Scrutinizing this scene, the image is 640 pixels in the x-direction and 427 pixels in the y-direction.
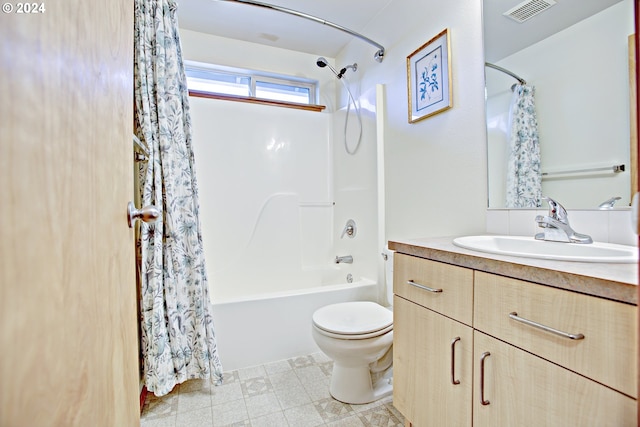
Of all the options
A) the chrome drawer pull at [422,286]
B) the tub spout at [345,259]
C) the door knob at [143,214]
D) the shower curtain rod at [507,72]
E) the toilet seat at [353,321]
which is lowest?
the toilet seat at [353,321]

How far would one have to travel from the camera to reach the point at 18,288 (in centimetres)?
30

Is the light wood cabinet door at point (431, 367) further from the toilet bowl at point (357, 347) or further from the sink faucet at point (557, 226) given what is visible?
the sink faucet at point (557, 226)

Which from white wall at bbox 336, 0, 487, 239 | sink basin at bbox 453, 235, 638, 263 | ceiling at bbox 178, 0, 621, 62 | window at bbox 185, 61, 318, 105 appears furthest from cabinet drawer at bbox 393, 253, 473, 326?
window at bbox 185, 61, 318, 105

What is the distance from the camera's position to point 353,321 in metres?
1.52

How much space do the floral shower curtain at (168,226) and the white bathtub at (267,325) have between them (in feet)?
0.59

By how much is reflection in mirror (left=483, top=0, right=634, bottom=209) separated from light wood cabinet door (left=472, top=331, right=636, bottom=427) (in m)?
0.64

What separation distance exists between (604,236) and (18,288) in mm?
1428

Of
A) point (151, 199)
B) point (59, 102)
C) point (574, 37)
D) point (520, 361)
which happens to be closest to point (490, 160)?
point (574, 37)

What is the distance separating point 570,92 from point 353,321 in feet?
4.36

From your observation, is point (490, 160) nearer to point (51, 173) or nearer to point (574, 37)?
point (574, 37)

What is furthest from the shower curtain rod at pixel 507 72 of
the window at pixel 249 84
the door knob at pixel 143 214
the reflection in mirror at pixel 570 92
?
the window at pixel 249 84

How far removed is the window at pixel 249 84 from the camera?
2.47 m

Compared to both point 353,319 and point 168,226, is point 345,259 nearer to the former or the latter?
point 353,319

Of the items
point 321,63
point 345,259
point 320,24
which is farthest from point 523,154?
point 320,24
